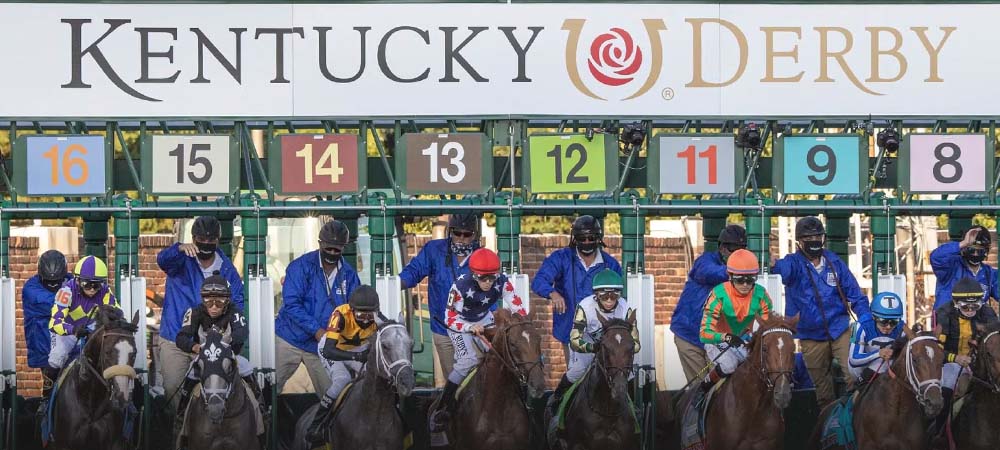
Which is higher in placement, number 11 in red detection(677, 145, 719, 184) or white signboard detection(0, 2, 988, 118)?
white signboard detection(0, 2, 988, 118)

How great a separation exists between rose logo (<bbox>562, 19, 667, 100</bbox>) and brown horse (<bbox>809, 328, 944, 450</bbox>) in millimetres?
2924

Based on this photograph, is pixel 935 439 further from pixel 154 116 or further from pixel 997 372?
pixel 154 116

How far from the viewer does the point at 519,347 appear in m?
10.7

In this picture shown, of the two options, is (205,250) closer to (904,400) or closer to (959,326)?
(904,400)

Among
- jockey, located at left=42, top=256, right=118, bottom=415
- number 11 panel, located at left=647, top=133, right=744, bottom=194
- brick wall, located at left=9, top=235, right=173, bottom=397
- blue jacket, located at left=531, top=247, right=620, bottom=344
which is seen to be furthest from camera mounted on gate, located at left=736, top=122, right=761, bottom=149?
brick wall, located at left=9, top=235, right=173, bottom=397

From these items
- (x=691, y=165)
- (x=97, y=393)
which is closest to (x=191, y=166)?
(x=97, y=393)

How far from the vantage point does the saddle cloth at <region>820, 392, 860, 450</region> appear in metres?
11.1

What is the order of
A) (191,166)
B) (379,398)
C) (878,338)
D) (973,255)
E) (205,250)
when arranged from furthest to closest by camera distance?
(973,255) → (191,166) → (205,250) → (878,338) → (379,398)

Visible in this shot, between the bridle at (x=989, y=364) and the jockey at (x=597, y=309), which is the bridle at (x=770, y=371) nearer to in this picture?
the jockey at (x=597, y=309)

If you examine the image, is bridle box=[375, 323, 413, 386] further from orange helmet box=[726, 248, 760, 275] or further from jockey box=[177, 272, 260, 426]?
orange helmet box=[726, 248, 760, 275]

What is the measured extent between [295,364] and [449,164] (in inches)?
74.5

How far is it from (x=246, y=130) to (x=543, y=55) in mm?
2229

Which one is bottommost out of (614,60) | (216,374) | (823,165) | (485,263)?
(216,374)

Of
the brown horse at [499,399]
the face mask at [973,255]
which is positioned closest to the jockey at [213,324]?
the brown horse at [499,399]
